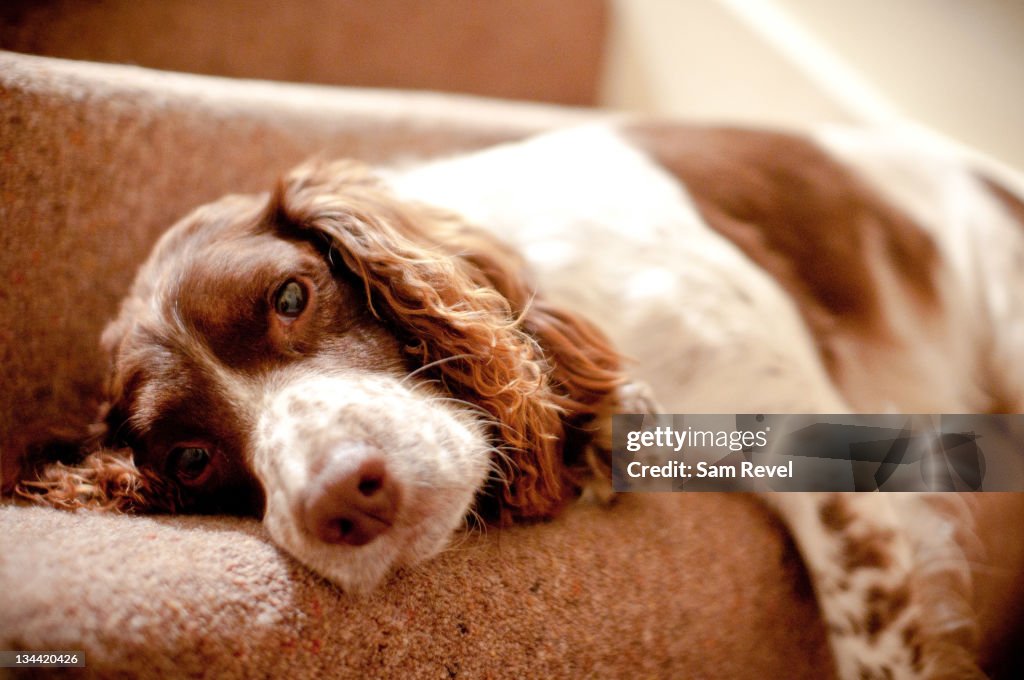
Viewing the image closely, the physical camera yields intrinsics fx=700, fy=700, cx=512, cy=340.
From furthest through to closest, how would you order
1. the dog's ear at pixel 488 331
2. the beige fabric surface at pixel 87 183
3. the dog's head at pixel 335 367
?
the beige fabric surface at pixel 87 183, the dog's ear at pixel 488 331, the dog's head at pixel 335 367

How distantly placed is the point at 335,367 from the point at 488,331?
1.01ft

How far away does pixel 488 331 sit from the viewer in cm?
141

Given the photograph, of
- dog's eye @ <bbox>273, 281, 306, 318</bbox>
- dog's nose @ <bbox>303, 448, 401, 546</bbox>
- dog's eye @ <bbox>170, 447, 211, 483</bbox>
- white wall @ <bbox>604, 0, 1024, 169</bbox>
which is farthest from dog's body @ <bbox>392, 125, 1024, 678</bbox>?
dog's eye @ <bbox>170, 447, 211, 483</bbox>

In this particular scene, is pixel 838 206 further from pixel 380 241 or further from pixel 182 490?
pixel 182 490

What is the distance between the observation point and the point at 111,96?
180cm

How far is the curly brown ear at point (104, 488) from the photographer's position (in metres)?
1.42

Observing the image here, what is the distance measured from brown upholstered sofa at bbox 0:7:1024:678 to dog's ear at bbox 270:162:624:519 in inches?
4.8

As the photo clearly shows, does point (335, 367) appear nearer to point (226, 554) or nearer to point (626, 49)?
point (226, 554)

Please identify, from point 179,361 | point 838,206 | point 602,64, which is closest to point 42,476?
point 179,361

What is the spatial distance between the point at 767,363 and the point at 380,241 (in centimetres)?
92

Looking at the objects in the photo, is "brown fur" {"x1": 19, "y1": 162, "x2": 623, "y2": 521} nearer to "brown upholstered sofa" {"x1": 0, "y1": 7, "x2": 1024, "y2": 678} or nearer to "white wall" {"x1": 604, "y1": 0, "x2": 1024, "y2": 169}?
"brown upholstered sofa" {"x1": 0, "y1": 7, "x2": 1024, "y2": 678}
